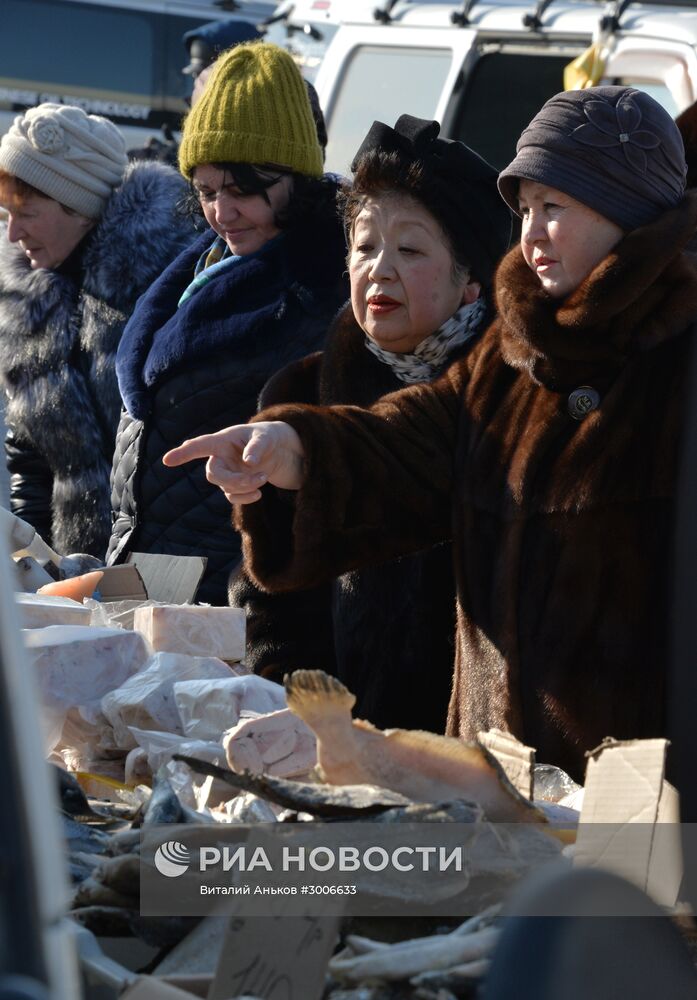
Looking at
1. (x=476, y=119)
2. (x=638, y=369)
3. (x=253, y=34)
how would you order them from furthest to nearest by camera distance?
(x=253, y=34) → (x=476, y=119) → (x=638, y=369)

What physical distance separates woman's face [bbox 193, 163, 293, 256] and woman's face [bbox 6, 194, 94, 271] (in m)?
0.78

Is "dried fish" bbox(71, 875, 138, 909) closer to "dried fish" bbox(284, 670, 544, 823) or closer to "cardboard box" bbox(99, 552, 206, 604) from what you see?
"dried fish" bbox(284, 670, 544, 823)

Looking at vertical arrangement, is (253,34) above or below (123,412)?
above

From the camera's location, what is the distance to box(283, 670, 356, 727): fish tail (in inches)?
64.9

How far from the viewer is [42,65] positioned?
13.6 meters

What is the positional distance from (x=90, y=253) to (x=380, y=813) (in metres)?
2.93

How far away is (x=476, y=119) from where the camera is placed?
6828mm

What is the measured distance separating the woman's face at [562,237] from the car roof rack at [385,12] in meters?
4.94

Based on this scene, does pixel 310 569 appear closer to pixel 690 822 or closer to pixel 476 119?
pixel 690 822

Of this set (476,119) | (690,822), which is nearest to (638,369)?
(690,822)

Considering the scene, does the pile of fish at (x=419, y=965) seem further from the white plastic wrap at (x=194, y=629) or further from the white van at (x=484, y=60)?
the white van at (x=484, y=60)

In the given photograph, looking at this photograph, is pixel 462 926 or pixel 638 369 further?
pixel 638 369

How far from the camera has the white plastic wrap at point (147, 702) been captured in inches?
84.2

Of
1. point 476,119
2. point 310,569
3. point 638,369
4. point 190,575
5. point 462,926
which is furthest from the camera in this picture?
point 476,119
